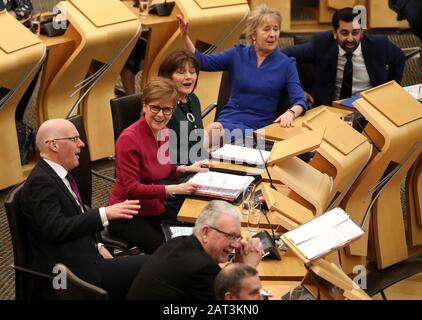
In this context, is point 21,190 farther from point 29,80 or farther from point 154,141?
point 29,80

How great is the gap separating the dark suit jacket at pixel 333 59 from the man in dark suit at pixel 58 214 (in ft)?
7.93

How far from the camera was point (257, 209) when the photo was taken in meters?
3.98

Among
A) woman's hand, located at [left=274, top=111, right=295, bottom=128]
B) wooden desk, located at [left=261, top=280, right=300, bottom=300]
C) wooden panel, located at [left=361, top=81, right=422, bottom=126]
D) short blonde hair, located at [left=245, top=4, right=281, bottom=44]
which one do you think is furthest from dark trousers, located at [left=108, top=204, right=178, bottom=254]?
short blonde hair, located at [left=245, top=4, right=281, bottom=44]

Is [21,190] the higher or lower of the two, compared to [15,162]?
higher

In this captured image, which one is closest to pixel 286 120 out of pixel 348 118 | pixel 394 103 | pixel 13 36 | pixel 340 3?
pixel 348 118

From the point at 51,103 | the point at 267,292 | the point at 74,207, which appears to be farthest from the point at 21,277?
the point at 51,103

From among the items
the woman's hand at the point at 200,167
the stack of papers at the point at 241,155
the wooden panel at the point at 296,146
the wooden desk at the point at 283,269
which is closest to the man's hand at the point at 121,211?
the wooden desk at the point at 283,269

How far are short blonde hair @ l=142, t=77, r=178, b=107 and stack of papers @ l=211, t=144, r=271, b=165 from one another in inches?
18.0

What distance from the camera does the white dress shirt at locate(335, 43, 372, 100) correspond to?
5703mm

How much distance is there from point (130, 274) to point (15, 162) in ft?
7.31

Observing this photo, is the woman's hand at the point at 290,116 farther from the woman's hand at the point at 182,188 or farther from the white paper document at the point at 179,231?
the white paper document at the point at 179,231

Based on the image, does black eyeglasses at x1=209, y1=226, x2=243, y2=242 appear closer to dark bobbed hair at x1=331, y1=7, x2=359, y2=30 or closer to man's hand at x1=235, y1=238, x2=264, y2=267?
man's hand at x1=235, y1=238, x2=264, y2=267

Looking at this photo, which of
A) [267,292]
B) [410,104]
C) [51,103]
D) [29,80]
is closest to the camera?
[267,292]

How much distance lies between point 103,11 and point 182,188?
2369mm
